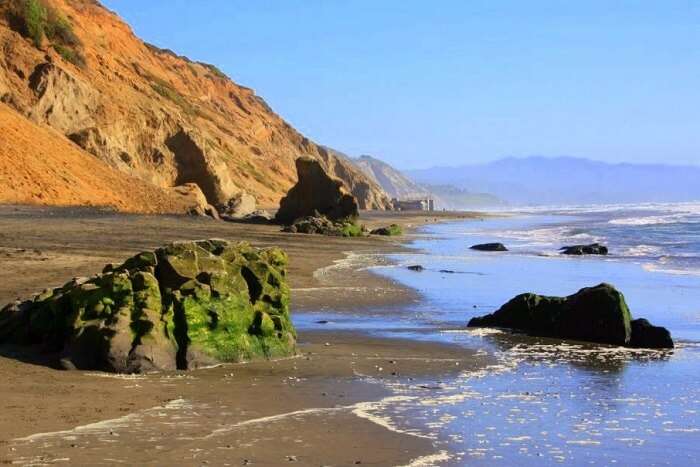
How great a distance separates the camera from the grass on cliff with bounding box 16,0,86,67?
54656mm

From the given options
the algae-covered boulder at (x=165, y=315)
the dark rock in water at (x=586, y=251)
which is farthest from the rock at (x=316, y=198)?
the algae-covered boulder at (x=165, y=315)

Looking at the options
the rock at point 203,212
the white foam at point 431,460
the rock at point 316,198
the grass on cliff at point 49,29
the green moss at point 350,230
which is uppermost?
the grass on cliff at point 49,29

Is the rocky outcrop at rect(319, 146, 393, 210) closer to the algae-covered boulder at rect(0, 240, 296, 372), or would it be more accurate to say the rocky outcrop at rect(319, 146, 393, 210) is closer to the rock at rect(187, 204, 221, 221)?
the rock at rect(187, 204, 221, 221)

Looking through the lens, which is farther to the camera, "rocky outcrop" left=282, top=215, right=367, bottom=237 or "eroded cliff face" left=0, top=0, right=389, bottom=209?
"eroded cliff face" left=0, top=0, right=389, bottom=209

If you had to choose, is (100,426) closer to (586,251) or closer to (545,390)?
(545,390)

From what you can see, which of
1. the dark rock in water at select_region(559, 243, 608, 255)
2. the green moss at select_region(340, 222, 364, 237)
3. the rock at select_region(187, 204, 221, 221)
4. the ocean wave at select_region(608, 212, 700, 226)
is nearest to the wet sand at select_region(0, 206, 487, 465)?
the dark rock in water at select_region(559, 243, 608, 255)

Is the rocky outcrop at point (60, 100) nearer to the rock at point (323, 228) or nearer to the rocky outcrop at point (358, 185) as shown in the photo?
the rock at point (323, 228)

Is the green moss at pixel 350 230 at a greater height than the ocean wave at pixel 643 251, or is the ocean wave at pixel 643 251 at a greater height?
the green moss at pixel 350 230

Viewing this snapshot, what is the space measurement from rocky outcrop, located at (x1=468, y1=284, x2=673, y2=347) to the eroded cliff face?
124 ft

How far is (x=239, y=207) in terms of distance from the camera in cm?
5009

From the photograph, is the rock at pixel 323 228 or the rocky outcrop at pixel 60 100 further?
the rocky outcrop at pixel 60 100

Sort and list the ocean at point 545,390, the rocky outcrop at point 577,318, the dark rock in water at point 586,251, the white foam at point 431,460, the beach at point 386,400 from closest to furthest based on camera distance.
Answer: the white foam at point 431,460, the beach at point 386,400, the ocean at point 545,390, the rocky outcrop at point 577,318, the dark rock in water at point 586,251

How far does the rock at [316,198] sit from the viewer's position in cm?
4347

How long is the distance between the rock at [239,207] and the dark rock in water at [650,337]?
36406 mm
